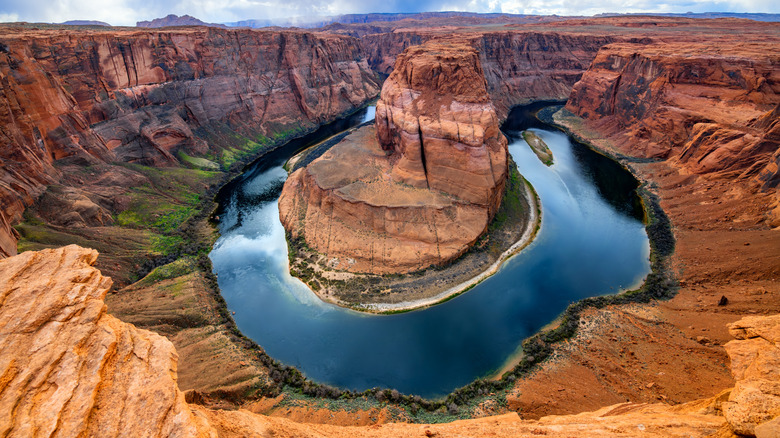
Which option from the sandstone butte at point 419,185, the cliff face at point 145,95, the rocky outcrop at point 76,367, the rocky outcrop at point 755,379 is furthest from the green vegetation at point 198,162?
the rocky outcrop at point 755,379

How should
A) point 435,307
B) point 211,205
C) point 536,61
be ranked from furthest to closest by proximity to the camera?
point 536,61 < point 211,205 < point 435,307

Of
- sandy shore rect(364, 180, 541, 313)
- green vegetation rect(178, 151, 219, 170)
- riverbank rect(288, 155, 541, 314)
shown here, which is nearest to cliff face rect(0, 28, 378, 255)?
green vegetation rect(178, 151, 219, 170)

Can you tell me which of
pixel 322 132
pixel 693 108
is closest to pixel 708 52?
pixel 693 108

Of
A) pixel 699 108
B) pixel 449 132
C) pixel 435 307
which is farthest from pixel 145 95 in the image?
pixel 699 108

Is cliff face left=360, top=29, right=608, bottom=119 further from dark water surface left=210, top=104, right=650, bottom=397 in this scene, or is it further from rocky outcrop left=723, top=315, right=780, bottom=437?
rocky outcrop left=723, top=315, right=780, bottom=437

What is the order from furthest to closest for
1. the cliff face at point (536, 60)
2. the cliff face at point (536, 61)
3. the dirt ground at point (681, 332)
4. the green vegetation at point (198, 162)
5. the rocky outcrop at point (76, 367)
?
1. the cliff face at point (536, 60)
2. the cliff face at point (536, 61)
3. the green vegetation at point (198, 162)
4. the dirt ground at point (681, 332)
5. the rocky outcrop at point (76, 367)

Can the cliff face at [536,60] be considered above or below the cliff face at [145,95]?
above

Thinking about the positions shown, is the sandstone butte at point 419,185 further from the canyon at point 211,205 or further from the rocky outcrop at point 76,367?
the rocky outcrop at point 76,367

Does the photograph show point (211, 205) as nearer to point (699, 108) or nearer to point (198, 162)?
point (198, 162)
